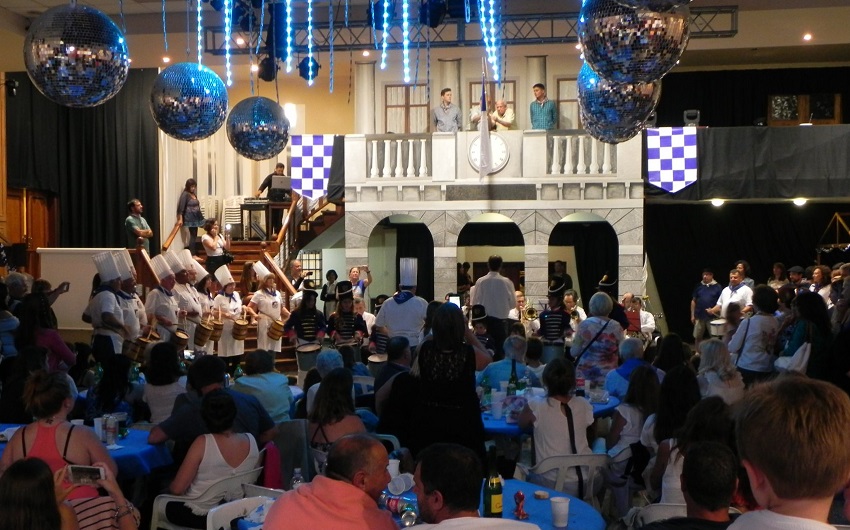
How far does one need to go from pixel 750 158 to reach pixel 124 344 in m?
10.3

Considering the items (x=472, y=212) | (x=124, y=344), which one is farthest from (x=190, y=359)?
(x=472, y=212)

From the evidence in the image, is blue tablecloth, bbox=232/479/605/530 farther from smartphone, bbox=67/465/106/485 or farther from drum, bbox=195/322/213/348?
drum, bbox=195/322/213/348

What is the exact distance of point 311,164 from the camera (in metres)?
15.9

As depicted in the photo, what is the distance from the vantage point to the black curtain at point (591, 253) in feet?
57.4

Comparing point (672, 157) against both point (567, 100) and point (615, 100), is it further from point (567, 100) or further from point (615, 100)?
point (615, 100)

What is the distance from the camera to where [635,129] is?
293 inches

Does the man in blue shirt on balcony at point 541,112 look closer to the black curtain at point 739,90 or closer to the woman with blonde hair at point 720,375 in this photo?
the black curtain at point 739,90

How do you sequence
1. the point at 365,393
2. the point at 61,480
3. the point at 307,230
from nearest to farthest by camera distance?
the point at 61,480 → the point at 365,393 → the point at 307,230

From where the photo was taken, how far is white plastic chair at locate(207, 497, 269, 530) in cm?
366

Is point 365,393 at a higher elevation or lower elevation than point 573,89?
lower

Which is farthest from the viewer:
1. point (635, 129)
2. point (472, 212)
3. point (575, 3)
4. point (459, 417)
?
point (472, 212)

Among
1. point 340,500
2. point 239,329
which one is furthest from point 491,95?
point 340,500

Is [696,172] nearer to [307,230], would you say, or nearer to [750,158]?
[750,158]

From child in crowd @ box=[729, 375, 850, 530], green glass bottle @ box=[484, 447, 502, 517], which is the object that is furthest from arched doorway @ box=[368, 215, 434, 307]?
child in crowd @ box=[729, 375, 850, 530]
